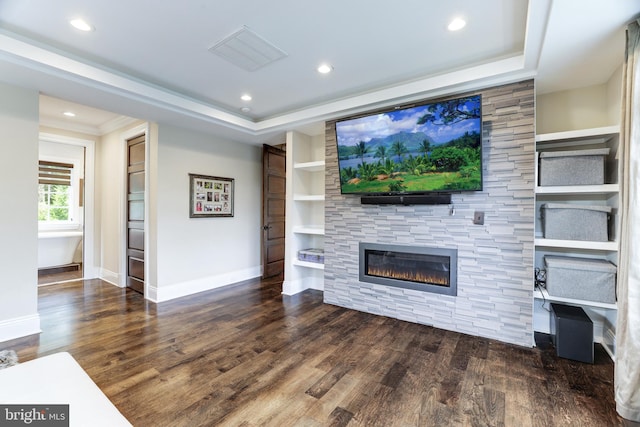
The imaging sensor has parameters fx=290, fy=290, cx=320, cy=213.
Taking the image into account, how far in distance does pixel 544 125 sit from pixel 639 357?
2176mm

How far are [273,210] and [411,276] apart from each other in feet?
9.49

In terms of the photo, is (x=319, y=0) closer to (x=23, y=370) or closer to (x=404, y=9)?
(x=404, y=9)

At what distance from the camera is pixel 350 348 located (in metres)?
2.64

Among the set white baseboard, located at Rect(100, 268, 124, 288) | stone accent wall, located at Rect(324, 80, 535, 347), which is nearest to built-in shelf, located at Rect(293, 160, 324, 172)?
stone accent wall, located at Rect(324, 80, 535, 347)

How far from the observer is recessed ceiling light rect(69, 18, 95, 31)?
7.05 feet

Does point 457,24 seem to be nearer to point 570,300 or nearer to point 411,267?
point 411,267

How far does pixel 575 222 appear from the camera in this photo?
2557mm

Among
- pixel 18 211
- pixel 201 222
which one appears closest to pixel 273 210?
pixel 201 222

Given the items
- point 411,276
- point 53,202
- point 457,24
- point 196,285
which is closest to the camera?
point 457,24

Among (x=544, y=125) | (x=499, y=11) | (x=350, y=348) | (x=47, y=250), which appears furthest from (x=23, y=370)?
(x=47, y=250)

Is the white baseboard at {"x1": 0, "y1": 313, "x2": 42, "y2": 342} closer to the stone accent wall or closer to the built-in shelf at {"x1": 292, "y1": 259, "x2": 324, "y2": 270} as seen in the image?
the built-in shelf at {"x1": 292, "y1": 259, "x2": 324, "y2": 270}

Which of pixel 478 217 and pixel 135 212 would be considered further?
pixel 135 212

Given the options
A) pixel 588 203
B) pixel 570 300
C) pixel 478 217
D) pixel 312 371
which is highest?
pixel 588 203

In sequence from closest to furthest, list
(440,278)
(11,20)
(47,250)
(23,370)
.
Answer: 1. (23,370)
2. (11,20)
3. (440,278)
4. (47,250)
